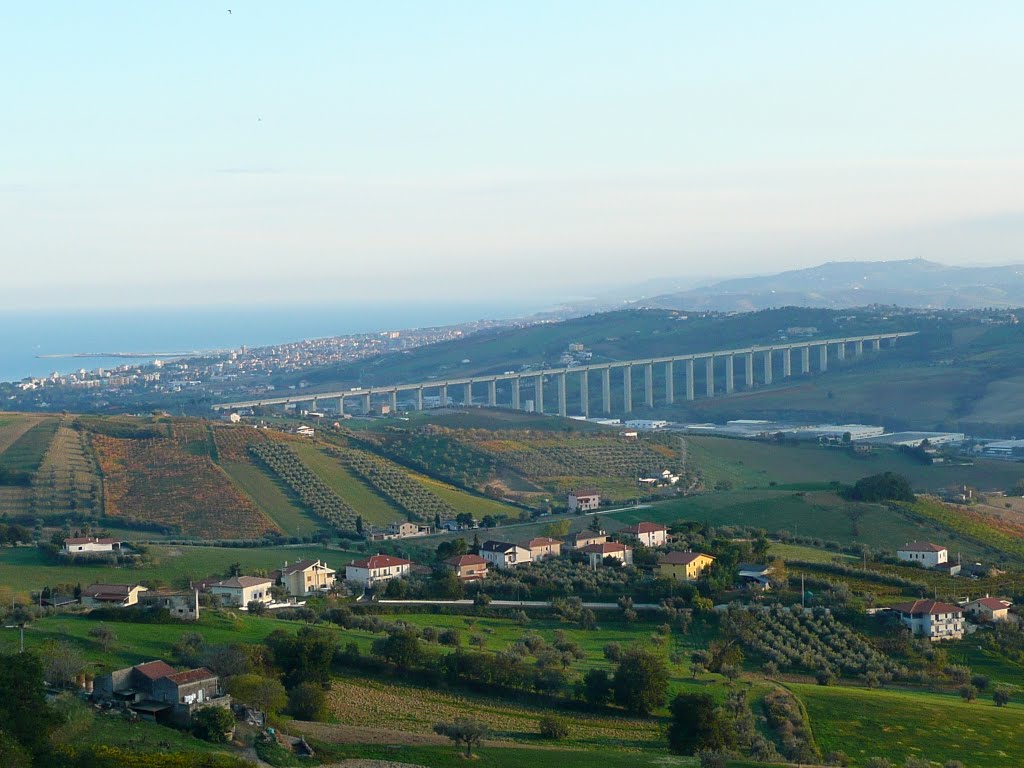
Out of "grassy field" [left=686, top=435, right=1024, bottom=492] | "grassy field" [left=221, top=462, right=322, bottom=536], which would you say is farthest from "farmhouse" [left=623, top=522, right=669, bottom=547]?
"grassy field" [left=686, top=435, right=1024, bottom=492]

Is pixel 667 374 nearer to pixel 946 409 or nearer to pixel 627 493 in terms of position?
pixel 946 409

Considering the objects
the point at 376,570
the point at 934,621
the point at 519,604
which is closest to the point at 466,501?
the point at 376,570

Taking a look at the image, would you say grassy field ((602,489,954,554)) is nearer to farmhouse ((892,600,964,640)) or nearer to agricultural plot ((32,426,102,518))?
farmhouse ((892,600,964,640))

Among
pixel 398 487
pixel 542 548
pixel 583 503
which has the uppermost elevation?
pixel 542 548

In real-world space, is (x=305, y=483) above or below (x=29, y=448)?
below

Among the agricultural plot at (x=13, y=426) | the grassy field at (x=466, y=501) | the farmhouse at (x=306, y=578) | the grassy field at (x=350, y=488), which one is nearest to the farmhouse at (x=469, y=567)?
the farmhouse at (x=306, y=578)

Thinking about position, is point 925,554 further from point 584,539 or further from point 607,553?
point 584,539

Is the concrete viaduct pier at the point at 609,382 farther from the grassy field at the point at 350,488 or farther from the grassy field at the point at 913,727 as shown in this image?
the grassy field at the point at 913,727
